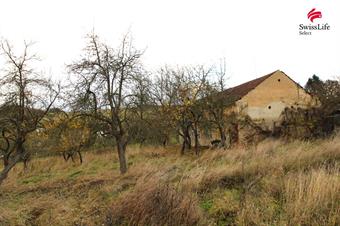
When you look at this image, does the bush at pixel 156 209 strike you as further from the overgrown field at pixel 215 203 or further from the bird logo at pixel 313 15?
the bird logo at pixel 313 15

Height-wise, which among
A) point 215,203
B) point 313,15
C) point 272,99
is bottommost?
point 215,203

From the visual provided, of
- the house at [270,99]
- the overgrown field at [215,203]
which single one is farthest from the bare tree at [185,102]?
the overgrown field at [215,203]

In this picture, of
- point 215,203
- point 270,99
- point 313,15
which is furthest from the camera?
point 270,99

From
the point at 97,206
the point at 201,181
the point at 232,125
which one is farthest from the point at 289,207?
the point at 232,125

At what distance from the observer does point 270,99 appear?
2622 cm

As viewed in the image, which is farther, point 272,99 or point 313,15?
point 272,99

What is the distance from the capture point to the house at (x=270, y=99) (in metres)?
24.8

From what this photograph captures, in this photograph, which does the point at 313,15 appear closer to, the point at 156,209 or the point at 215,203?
the point at 215,203

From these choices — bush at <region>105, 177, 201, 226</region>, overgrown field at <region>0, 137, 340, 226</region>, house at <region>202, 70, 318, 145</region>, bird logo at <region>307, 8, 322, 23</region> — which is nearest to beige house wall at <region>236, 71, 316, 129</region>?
house at <region>202, 70, 318, 145</region>

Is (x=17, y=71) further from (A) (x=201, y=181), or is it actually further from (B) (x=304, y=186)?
(B) (x=304, y=186)

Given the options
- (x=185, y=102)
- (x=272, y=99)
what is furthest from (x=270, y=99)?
(x=185, y=102)

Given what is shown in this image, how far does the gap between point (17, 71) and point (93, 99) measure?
10.4ft

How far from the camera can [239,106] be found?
24.4m

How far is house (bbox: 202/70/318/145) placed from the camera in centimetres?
2475
